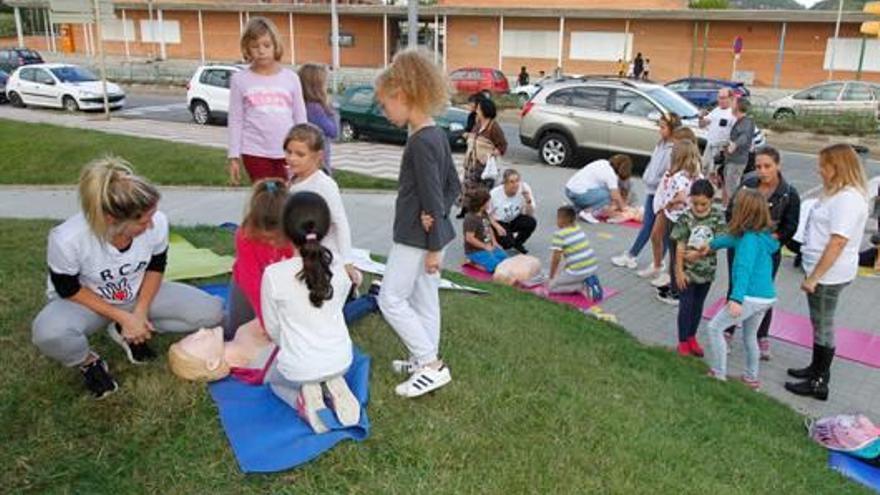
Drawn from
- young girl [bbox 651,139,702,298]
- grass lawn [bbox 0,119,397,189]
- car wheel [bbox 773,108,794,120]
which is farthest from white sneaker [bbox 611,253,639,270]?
car wheel [bbox 773,108,794,120]

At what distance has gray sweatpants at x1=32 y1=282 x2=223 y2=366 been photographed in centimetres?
357

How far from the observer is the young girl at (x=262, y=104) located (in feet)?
17.6

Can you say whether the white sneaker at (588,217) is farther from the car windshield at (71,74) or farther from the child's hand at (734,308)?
the car windshield at (71,74)

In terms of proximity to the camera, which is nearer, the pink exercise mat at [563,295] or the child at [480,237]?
the pink exercise mat at [563,295]

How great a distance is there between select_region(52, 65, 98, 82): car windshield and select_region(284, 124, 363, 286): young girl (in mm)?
21642

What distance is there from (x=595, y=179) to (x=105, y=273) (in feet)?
24.5

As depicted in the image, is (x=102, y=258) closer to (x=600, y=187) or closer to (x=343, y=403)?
(x=343, y=403)

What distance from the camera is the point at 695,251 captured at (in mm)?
5438

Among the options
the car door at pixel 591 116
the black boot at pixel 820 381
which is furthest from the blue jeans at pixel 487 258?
the car door at pixel 591 116

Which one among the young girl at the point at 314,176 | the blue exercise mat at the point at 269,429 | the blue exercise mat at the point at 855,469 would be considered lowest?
the blue exercise mat at the point at 855,469

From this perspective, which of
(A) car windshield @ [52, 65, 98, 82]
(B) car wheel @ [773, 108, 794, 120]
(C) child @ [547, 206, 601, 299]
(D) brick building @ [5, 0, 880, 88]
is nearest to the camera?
(C) child @ [547, 206, 601, 299]

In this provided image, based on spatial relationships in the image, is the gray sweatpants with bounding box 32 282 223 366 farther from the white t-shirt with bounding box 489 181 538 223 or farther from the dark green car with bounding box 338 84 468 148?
the dark green car with bounding box 338 84 468 148

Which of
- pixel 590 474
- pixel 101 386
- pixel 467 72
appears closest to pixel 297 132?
pixel 101 386

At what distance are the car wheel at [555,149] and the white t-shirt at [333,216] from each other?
10.7 meters
